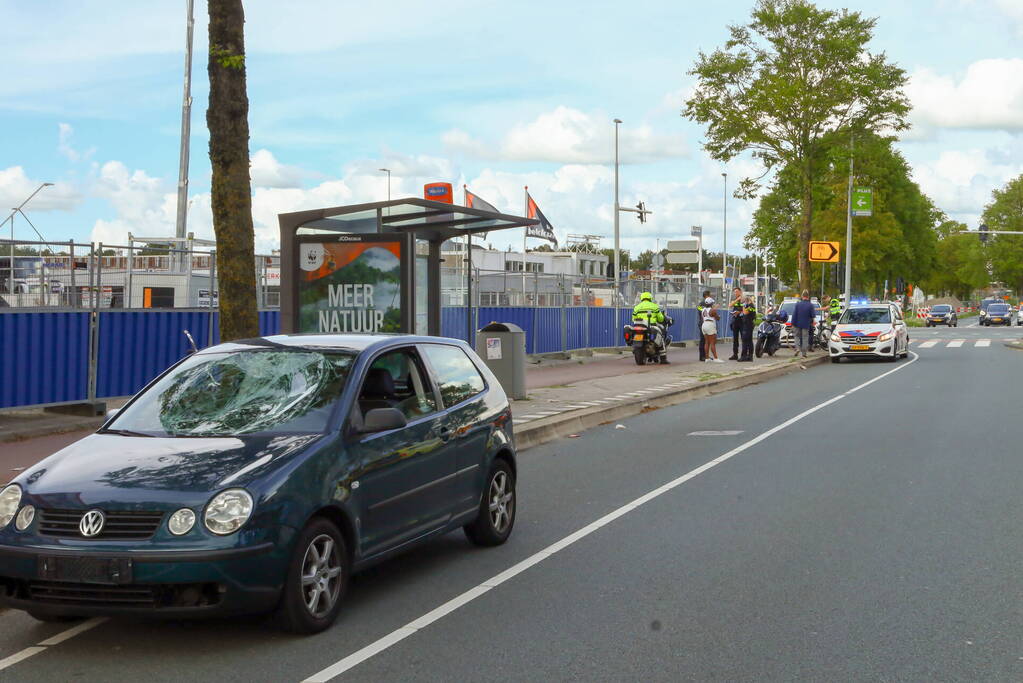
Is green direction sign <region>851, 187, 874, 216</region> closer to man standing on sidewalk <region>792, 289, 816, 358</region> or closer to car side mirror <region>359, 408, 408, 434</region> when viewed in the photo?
man standing on sidewalk <region>792, 289, 816, 358</region>

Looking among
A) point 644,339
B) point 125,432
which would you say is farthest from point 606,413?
point 644,339

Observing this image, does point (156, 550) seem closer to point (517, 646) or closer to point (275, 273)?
point (517, 646)

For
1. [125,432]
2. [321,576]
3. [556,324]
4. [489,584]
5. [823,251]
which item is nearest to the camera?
[321,576]

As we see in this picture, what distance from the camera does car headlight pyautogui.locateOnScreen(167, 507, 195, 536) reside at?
17.7 feet

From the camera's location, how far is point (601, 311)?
31703 millimetres

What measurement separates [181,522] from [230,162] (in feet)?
20.8

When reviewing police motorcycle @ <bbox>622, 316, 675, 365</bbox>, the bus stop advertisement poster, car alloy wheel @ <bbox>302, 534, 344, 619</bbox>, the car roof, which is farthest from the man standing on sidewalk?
car alloy wheel @ <bbox>302, 534, 344, 619</bbox>

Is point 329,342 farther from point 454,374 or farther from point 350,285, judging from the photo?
point 350,285

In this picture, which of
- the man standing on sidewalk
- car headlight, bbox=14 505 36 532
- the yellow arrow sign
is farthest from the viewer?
the yellow arrow sign

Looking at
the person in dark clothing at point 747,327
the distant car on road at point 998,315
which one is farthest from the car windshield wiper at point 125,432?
the distant car on road at point 998,315

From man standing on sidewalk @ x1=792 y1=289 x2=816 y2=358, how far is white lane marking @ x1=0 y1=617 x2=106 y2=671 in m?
28.3

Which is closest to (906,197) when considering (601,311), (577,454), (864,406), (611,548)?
(601,311)

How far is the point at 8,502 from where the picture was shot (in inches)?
227

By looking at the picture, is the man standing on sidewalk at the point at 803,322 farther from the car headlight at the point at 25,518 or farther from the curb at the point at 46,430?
the car headlight at the point at 25,518
